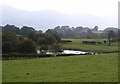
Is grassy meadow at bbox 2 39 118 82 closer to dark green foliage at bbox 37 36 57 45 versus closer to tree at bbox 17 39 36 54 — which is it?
tree at bbox 17 39 36 54

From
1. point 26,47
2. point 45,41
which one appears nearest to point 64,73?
point 26,47

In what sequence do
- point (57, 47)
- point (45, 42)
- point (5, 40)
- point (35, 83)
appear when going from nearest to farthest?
1. point (35, 83)
2. point (5, 40)
3. point (57, 47)
4. point (45, 42)

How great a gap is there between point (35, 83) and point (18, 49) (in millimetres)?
40956

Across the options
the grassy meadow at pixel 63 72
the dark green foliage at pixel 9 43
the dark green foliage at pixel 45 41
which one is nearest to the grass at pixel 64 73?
the grassy meadow at pixel 63 72

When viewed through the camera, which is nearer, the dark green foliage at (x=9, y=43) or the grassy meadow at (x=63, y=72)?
the grassy meadow at (x=63, y=72)

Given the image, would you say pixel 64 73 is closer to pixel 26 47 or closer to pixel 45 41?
pixel 26 47

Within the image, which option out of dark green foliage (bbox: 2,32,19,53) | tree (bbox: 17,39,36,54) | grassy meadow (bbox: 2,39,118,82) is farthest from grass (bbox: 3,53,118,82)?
dark green foliage (bbox: 2,32,19,53)

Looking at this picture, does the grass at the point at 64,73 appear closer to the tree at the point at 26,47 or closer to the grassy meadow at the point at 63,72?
the grassy meadow at the point at 63,72

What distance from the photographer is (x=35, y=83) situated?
13172 mm

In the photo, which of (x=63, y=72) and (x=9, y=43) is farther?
(x=9, y=43)

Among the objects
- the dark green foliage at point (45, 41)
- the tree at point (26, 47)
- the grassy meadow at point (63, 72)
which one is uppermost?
the dark green foliage at point (45, 41)

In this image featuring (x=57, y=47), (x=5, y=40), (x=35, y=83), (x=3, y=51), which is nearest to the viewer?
(x=35, y=83)

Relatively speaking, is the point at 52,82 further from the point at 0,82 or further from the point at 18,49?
the point at 18,49

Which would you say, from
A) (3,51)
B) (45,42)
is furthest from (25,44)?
(45,42)
